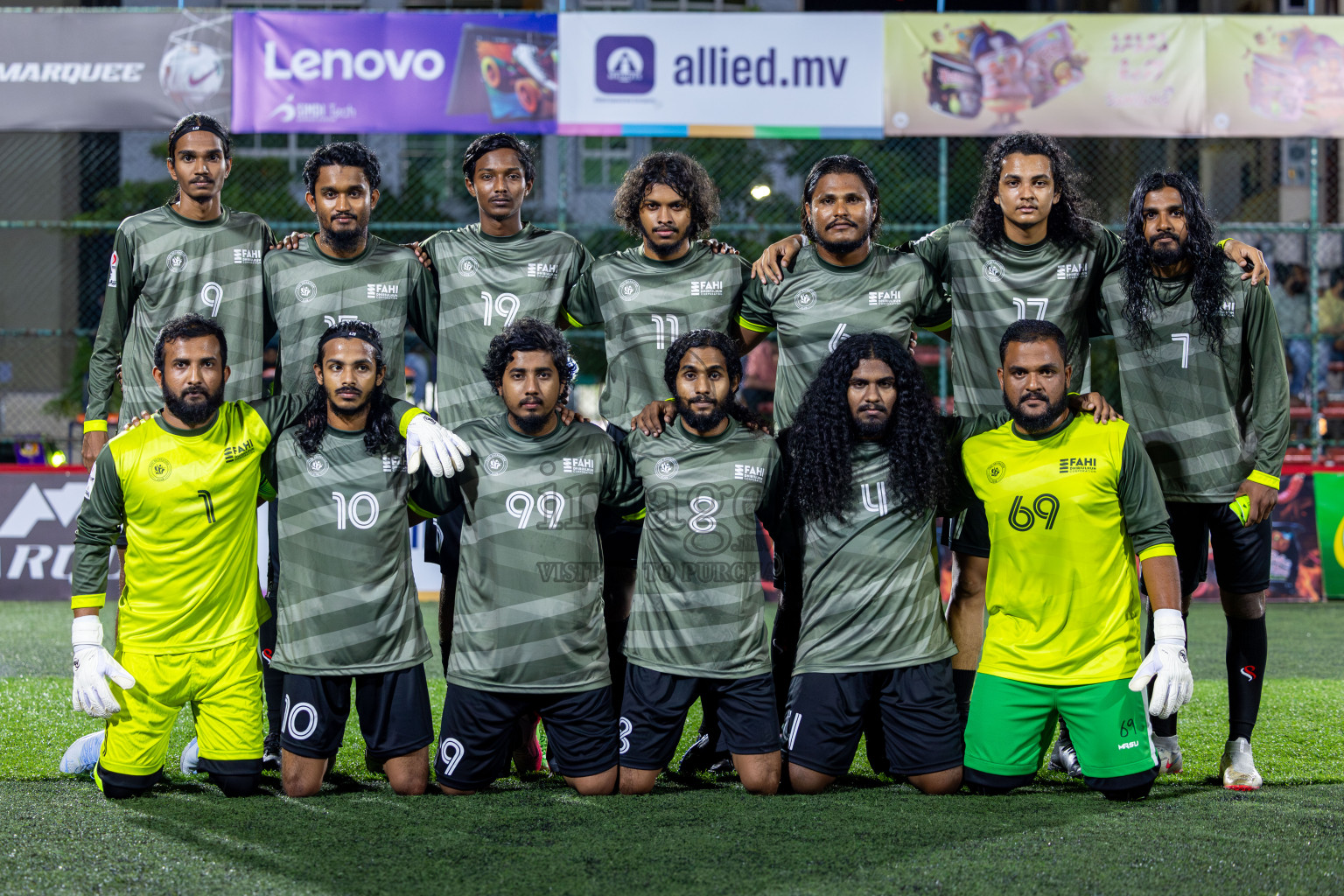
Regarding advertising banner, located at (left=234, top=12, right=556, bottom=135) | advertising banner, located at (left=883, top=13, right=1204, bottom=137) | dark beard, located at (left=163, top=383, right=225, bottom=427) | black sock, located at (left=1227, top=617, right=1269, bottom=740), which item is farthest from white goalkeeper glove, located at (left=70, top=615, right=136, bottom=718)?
advertising banner, located at (left=883, top=13, right=1204, bottom=137)

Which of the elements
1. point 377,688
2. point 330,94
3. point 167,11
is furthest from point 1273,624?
point 167,11

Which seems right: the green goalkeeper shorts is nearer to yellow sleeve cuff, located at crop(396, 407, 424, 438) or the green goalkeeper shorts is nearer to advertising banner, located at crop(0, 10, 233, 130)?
yellow sleeve cuff, located at crop(396, 407, 424, 438)

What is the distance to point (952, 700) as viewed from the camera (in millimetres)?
4066

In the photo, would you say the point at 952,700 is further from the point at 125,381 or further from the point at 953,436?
the point at 125,381

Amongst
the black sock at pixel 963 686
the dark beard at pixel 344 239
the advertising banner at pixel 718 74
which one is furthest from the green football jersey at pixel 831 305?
the advertising banner at pixel 718 74

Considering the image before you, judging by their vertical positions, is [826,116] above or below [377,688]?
above

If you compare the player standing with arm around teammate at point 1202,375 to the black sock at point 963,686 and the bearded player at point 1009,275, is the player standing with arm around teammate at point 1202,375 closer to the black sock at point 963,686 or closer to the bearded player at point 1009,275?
the bearded player at point 1009,275

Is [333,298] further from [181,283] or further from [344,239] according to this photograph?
[181,283]

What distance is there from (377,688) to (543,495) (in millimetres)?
860

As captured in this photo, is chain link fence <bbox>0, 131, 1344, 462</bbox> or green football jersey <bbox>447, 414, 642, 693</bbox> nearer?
green football jersey <bbox>447, 414, 642, 693</bbox>

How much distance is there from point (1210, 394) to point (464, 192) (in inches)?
624

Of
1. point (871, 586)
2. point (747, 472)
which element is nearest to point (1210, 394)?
point (871, 586)

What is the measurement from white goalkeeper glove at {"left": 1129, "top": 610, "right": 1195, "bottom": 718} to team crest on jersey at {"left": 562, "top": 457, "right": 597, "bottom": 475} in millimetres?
1893

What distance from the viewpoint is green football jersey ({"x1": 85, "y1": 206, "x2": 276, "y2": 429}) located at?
466 centimetres
